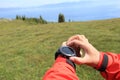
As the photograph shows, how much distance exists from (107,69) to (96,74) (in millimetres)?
8141

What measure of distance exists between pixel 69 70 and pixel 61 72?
0.26 feet

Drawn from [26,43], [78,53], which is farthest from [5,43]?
[78,53]

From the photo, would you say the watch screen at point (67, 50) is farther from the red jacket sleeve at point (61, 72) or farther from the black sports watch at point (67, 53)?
the red jacket sleeve at point (61, 72)

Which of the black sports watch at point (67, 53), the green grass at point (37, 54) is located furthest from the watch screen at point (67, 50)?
the green grass at point (37, 54)

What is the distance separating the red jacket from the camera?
1.72 m

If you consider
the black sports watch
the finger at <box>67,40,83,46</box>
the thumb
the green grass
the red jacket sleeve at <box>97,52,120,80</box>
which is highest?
the finger at <box>67,40,83,46</box>

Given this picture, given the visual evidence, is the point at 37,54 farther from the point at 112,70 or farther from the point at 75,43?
the point at 112,70

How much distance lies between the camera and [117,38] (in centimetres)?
1370

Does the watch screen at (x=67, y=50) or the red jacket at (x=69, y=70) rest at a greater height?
the watch screen at (x=67, y=50)

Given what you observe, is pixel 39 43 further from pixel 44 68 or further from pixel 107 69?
pixel 107 69

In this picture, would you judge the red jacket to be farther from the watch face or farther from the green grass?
the green grass

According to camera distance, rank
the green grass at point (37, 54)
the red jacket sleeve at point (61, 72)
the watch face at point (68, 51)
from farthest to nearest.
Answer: the green grass at point (37, 54), the watch face at point (68, 51), the red jacket sleeve at point (61, 72)

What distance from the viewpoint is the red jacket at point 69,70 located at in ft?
5.64

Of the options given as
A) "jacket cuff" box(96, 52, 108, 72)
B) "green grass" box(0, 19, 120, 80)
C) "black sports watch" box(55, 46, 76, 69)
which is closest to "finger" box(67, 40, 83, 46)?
"black sports watch" box(55, 46, 76, 69)
